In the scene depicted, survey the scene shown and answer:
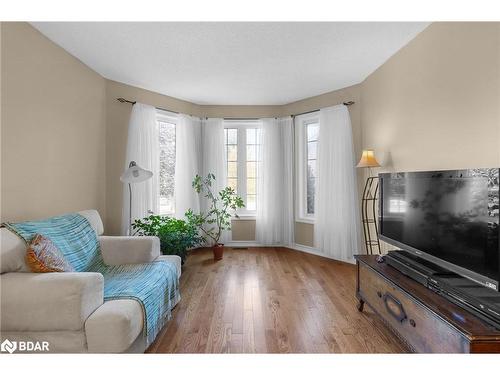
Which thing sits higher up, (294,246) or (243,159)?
(243,159)

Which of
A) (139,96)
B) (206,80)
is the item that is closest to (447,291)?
(206,80)

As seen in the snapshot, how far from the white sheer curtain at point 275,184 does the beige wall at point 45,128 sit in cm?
248

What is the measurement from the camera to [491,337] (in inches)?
45.3

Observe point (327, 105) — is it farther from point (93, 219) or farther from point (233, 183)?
point (93, 219)

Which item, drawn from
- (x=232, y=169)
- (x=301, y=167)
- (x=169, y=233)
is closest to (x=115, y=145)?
(x=169, y=233)

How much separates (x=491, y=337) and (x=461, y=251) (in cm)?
49

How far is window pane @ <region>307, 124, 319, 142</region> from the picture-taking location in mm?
4298

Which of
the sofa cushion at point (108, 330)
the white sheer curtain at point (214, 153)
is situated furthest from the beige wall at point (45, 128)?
the white sheer curtain at point (214, 153)

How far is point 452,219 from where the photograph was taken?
156 cm

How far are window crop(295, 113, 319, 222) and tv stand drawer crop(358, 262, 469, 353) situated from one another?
219 centimetres

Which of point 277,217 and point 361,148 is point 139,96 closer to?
point 277,217

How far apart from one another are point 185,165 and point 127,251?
6.77 feet

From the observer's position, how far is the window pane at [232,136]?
4.67m

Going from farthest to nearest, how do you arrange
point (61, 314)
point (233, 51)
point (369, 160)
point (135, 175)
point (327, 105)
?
point (327, 105), point (369, 160), point (135, 175), point (233, 51), point (61, 314)
